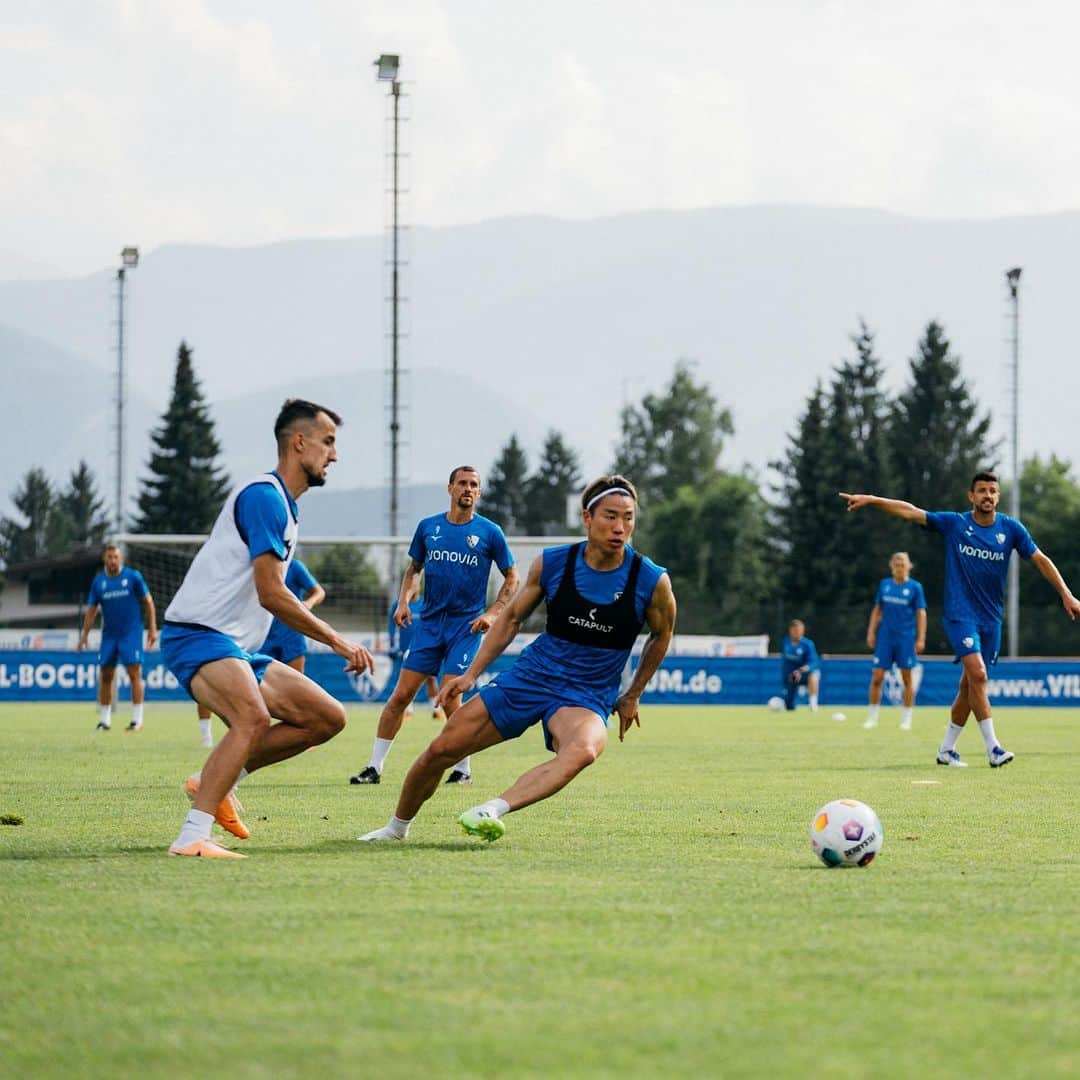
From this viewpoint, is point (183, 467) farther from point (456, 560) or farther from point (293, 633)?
point (456, 560)

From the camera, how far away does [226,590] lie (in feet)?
29.0

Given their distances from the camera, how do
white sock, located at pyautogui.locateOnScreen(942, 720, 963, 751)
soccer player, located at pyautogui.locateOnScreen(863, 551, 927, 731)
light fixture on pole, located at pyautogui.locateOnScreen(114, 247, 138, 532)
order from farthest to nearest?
light fixture on pole, located at pyautogui.locateOnScreen(114, 247, 138, 532) → soccer player, located at pyautogui.locateOnScreen(863, 551, 927, 731) → white sock, located at pyautogui.locateOnScreen(942, 720, 963, 751)

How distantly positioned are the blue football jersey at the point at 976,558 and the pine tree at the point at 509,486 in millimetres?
114887

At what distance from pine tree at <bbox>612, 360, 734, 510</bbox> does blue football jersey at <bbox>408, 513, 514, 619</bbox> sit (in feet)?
309

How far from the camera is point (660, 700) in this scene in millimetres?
37906

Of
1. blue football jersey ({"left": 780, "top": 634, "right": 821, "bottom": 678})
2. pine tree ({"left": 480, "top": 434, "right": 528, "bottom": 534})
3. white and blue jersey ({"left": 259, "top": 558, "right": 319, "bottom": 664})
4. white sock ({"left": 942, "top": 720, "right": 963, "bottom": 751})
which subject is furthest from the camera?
pine tree ({"left": 480, "top": 434, "right": 528, "bottom": 534})

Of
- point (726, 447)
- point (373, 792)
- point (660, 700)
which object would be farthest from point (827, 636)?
point (726, 447)

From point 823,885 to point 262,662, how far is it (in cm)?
326

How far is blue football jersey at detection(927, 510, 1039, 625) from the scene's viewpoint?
16.2 meters

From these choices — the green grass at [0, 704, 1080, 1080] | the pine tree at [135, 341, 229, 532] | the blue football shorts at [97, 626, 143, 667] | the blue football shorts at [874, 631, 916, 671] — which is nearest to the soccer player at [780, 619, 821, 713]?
the blue football shorts at [874, 631, 916, 671]

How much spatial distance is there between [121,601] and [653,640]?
54.5 feet

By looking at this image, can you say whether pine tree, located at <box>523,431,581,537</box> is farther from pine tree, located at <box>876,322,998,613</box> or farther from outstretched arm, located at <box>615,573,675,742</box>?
outstretched arm, located at <box>615,573,675,742</box>

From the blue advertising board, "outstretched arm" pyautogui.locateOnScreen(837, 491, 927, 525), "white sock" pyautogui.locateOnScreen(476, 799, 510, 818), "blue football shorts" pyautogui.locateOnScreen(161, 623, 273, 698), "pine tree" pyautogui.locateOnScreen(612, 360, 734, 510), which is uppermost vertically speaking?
"pine tree" pyautogui.locateOnScreen(612, 360, 734, 510)

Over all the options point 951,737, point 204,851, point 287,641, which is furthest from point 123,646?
point 204,851
